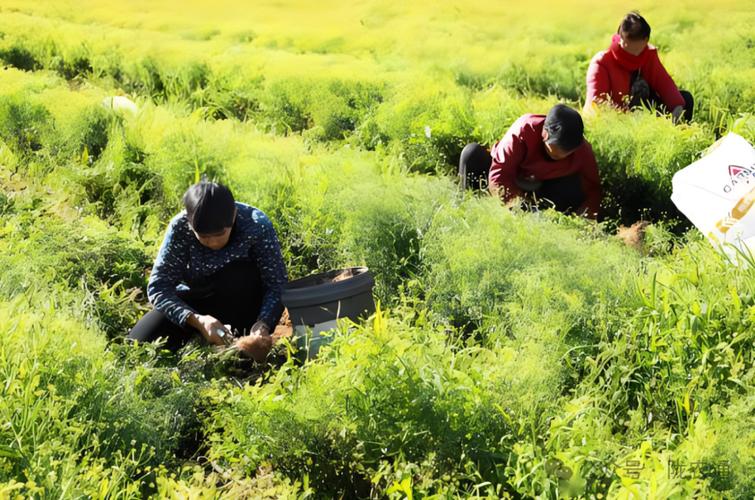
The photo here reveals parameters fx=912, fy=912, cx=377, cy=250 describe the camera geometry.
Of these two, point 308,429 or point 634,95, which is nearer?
point 308,429

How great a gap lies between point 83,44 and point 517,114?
448cm

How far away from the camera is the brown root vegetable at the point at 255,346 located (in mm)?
3549

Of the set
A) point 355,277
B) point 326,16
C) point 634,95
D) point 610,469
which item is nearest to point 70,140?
point 326,16

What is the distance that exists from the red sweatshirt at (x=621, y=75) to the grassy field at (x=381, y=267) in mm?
314

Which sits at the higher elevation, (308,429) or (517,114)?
(308,429)

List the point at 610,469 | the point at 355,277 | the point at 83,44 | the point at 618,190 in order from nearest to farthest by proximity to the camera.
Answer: the point at 610,469
the point at 355,277
the point at 618,190
the point at 83,44

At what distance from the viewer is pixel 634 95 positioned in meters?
6.00

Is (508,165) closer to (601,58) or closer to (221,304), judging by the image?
(601,58)

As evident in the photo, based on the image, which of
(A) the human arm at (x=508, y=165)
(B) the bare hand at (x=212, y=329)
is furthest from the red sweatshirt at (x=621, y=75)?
(B) the bare hand at (x=212, y=329)

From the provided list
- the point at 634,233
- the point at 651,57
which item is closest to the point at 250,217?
the point at 634,233

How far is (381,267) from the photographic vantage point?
435 centimetres

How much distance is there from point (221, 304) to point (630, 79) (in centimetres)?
338

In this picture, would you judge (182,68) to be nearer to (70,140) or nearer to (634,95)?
(70,140)

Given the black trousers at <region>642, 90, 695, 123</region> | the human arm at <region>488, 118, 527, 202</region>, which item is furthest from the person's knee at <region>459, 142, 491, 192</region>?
the black trousers at <region>642, 90, 695, 123</region>
